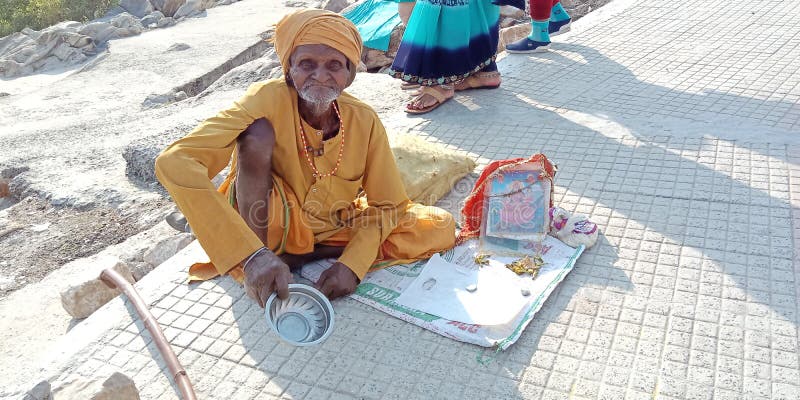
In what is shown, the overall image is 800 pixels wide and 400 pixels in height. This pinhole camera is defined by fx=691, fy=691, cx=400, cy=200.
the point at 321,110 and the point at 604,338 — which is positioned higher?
the point at 321,110

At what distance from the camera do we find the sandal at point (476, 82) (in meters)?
5.28

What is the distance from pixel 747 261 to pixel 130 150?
3.75m

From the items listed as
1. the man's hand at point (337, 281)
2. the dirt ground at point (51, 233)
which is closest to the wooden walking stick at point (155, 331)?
the man's hand at point (337, 281)

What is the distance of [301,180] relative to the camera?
2.93 m

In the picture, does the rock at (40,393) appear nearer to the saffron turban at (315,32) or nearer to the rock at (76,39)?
the saffron turban at (315,32)

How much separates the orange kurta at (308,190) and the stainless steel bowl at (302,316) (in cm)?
23

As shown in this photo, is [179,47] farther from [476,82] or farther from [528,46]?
[476,82]

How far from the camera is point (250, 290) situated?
256 cm

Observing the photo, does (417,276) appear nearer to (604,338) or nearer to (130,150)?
(604,338)

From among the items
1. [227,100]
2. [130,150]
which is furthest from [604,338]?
[227,100]

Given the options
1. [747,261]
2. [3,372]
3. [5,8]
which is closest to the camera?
[3,372]

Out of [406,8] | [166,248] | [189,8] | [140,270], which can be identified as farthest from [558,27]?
[189,8]

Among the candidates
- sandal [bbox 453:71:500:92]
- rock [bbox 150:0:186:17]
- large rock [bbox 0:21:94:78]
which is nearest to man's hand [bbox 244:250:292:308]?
sandal [bbox 453:71:500:92]

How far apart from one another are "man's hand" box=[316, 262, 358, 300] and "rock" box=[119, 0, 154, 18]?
1124 centimetres
